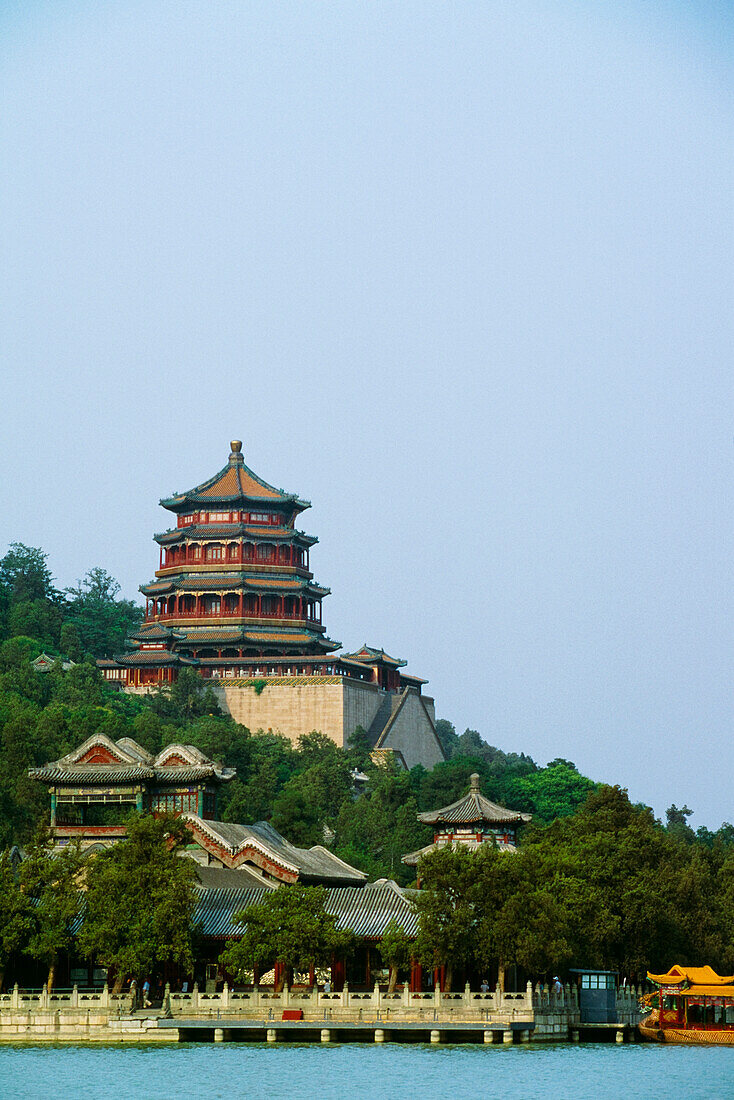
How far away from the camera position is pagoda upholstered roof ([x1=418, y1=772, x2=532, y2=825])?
62.6 meters

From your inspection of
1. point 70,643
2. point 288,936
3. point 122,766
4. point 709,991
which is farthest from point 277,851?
point 70,643

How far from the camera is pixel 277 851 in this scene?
192ft

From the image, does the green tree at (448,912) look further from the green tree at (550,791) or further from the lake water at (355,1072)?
the green tree at (550,791)

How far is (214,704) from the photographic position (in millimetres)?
86625

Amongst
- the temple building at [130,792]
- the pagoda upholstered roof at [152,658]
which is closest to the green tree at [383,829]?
the temple building at [130,792]

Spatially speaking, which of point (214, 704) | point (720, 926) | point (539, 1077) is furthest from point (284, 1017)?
point (214, 704)

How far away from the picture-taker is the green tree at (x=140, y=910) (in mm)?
47312

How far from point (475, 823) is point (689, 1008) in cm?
1486

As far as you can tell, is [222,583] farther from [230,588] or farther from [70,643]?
[70,643]

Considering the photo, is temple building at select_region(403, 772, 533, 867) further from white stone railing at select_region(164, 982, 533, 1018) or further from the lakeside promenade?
white stone railing at select_region(164, 982, 533, 1018)

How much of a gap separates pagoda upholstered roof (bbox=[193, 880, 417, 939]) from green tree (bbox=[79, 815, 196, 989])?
1885 millimetres

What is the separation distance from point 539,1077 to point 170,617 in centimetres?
5313

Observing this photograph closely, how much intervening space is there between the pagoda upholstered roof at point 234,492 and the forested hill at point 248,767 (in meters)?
8.43

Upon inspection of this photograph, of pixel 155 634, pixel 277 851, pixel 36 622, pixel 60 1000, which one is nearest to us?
pixel 60 1000
